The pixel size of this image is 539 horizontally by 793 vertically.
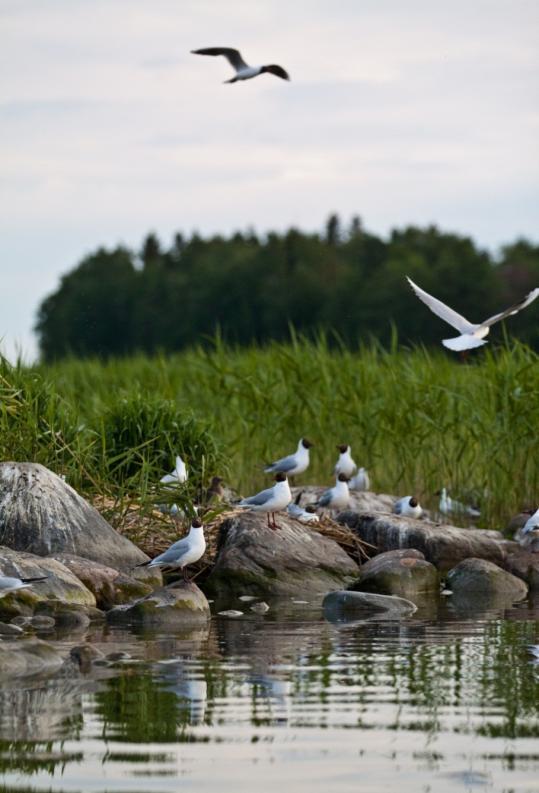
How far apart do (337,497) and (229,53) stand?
4464mm

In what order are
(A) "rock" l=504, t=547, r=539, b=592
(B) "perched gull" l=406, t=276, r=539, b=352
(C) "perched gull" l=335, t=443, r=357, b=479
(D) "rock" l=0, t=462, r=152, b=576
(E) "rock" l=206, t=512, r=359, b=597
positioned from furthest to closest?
(C) "perched gull" l=335, t=443, r=357, b=479 → (A) "rock" l=504, t=547, r=539, b=592 → (B) "perched gull" l=406, t=276, r=539, b=352 → (E) "rock" l=206, t=512, r=359, b=597 → (D) "rock" l=0, t=462, r=152, b=576

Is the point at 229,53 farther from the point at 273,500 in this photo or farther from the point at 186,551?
the point at 186,551

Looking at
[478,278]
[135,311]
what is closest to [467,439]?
[478,278]

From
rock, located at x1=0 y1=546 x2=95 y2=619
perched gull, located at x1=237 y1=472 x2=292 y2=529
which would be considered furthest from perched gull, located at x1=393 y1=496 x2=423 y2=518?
rock, located at x1=0 y1=546 x2=95 y2=619

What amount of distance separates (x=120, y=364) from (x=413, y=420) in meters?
11.4

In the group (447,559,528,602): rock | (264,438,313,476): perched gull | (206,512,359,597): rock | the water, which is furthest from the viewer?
(264,438,313,476): perched gull

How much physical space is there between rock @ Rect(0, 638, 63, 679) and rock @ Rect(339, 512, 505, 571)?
608cm

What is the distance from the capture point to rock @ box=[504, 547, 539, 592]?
1391 cm

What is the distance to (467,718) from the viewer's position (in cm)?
716

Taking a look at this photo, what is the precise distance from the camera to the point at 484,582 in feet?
42.9

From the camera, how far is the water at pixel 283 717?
239 inches

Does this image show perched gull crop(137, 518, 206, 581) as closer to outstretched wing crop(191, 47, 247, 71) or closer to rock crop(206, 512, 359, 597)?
rock crop(206, 512, 359, 597)

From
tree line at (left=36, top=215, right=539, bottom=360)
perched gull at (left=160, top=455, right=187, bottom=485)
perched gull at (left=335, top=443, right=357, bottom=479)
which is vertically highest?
tree line at (left=36, top=215, right=539, bottom=360)

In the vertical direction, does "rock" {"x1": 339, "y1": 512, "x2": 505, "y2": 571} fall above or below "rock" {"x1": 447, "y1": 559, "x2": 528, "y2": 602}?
above
